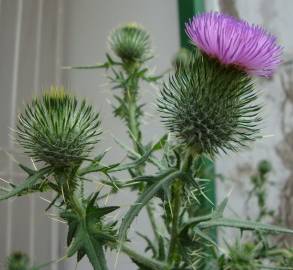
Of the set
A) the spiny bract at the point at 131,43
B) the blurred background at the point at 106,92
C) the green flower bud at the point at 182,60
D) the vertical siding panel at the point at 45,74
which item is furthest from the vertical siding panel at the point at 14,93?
the green flower bud at the point at 182,60

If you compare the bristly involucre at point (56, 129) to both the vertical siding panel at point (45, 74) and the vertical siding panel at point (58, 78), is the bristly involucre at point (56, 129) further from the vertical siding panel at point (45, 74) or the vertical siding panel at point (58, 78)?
the vertical siding panel at point (45, 74)

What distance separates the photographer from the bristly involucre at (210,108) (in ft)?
3.10

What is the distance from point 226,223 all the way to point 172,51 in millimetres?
1734

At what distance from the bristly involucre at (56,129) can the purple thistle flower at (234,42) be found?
272mm

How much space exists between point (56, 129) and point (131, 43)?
0.72 metres

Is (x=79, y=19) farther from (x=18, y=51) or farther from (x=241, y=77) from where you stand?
(x=241, y=77)

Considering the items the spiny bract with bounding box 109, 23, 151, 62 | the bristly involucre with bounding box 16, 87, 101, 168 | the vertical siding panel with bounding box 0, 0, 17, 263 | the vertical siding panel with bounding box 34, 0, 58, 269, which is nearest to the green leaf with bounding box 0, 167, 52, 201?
the bristly involucre with bounding box 16, 87, 101, 168

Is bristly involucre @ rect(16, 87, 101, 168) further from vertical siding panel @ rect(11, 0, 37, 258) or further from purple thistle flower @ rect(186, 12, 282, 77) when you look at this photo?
vertical siding panel @ rect(11, 0, 37, 258)

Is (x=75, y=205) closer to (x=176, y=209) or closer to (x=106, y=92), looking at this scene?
(x=176, y=209)

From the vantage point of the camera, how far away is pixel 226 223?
34.7 inches

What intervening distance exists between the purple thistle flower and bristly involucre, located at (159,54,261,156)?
0.05 m

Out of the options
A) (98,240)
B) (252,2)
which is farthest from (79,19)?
(98,240)

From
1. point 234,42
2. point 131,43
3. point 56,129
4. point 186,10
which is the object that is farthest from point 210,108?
point 186,10

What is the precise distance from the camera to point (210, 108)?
0.97 metres
